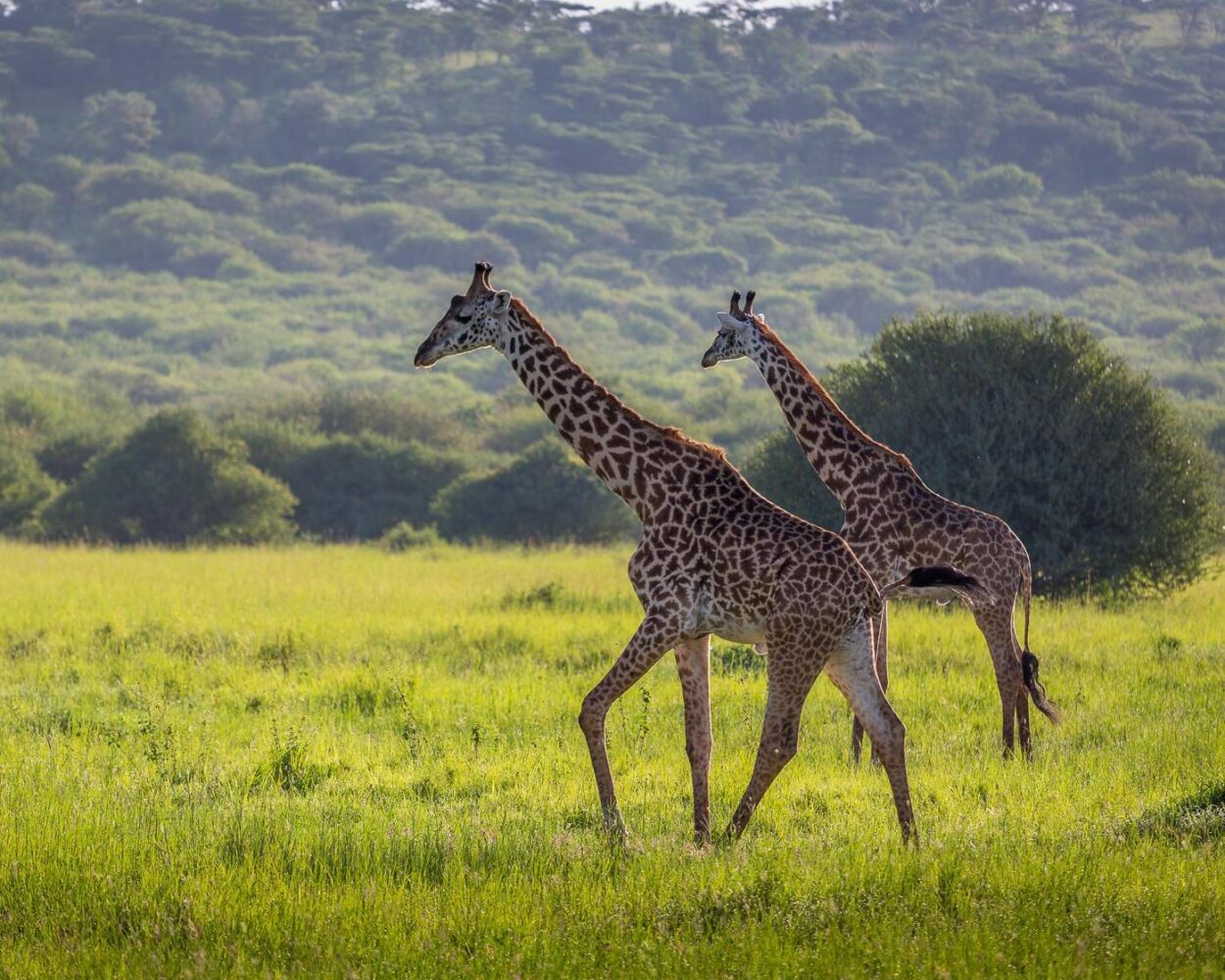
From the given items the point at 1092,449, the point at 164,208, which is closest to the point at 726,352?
the point at 1092,449

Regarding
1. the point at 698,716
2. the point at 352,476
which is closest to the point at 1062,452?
the point at 698,716

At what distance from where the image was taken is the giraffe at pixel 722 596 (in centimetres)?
796

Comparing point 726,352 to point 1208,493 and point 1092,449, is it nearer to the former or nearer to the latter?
point 1092,449

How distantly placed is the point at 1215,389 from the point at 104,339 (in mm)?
60572

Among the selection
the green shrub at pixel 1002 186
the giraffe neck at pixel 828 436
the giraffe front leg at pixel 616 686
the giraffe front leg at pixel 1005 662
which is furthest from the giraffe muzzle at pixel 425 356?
the green shrub at pixel 1002 186

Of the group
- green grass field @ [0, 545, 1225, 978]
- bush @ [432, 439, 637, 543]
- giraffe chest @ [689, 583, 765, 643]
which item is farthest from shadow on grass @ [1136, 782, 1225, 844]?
bush @ [432, 439, 637, 543]

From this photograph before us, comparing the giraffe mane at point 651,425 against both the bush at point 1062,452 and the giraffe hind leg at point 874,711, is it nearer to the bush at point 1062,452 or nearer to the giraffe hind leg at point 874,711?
the giraffe hind leg at point 874,711

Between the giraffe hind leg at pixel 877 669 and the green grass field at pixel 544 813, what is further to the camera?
the giraffe hind leg at pixel 877 669

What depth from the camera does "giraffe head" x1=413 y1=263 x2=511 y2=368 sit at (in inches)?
359

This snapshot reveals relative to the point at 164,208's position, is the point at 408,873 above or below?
above

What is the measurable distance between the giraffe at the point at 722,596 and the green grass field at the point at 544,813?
18.4 inches

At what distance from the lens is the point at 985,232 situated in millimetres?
122375

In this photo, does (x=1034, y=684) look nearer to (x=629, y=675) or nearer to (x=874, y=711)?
(x=874, y=711)

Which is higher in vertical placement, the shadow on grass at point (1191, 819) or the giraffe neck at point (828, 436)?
the giraffe neck at point (828, 436)
